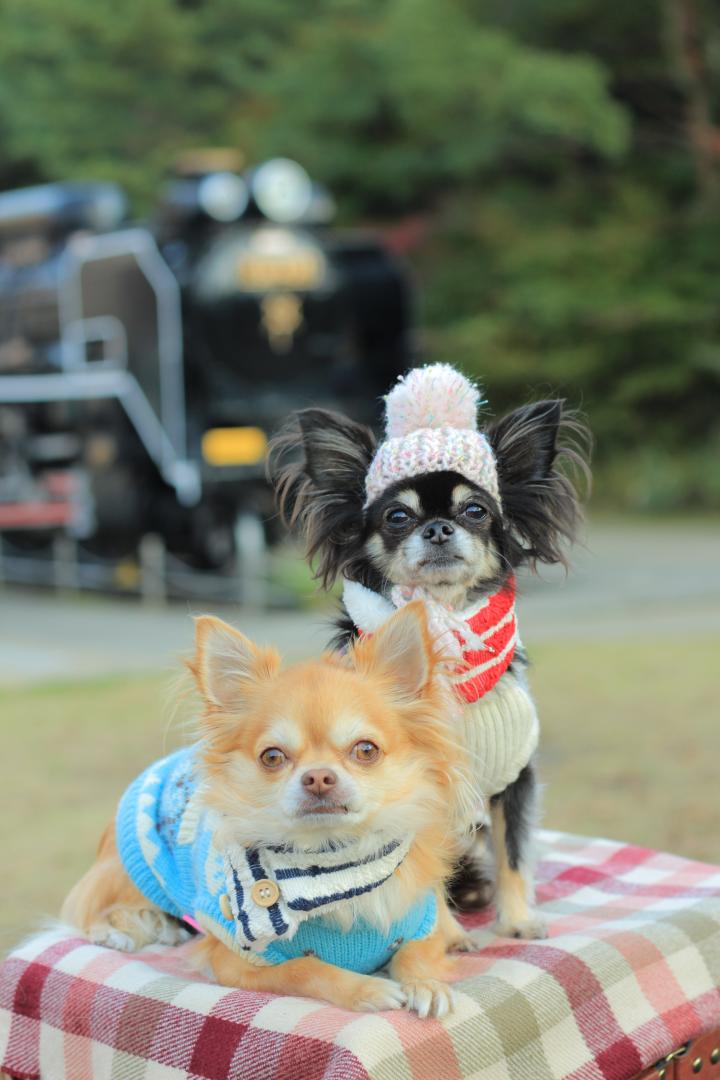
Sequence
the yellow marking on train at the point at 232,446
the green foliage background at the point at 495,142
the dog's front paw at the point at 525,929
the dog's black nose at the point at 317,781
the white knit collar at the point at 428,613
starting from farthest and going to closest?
the green foliage background at the point at 495,142 → the yellow marking on train at the point at 232,446 → the dog's front paw at the point at 525,929 → the white knit collar at the point at 428,613 → the dog's black nose at the point at 317,781

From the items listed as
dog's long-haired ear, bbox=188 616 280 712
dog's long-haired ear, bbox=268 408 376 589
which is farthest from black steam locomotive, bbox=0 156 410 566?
dog's long-haired ear, bbox=188 616 280 712

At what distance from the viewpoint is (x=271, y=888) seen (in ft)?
7.51

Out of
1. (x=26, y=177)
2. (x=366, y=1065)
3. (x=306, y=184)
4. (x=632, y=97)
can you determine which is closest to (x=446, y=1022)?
(x=366, y=1065)

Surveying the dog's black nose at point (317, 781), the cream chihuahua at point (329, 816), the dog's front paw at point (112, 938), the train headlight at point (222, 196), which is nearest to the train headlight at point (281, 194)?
the train headlight at point (222, 196)

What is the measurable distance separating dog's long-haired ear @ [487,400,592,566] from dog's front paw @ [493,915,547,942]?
0.74 m

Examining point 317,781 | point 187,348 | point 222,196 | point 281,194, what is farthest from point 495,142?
point 317,781

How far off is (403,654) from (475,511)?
1.45 feet

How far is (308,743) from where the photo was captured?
2.21m

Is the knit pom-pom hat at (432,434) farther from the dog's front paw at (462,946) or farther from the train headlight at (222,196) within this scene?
the train headlight at (222,196)

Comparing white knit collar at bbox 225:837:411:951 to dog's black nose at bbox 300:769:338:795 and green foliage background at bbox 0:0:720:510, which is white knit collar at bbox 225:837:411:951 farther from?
green foliage background at bbox 0:0:720:510

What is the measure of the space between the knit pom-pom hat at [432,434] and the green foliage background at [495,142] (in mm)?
17080

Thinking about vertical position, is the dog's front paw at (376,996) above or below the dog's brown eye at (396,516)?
below

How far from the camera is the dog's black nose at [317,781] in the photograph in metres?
2.14

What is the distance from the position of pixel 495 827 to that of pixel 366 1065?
2.35 ft
